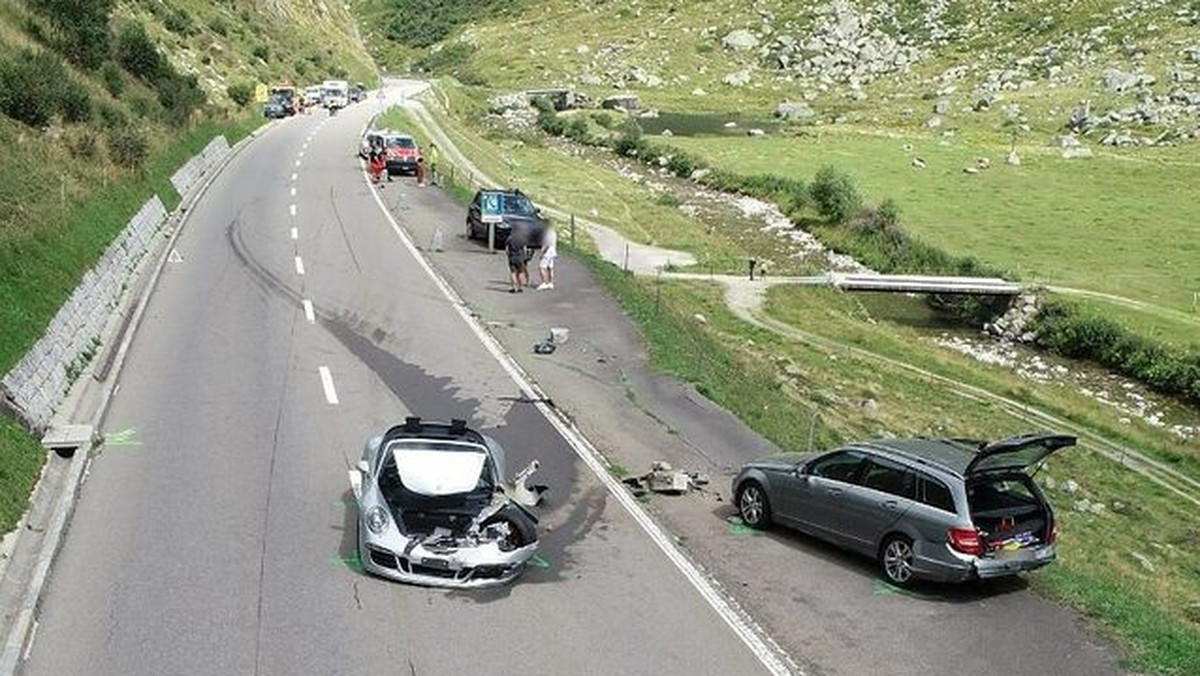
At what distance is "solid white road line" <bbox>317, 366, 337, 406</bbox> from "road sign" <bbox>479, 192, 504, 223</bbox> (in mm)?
14043

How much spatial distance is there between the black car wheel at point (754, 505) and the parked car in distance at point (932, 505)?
37 centimetres

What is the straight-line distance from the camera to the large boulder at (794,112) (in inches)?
4400

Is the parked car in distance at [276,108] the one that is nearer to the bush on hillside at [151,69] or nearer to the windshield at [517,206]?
the bush on hillside at [151,69]

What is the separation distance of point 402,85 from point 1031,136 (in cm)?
5857

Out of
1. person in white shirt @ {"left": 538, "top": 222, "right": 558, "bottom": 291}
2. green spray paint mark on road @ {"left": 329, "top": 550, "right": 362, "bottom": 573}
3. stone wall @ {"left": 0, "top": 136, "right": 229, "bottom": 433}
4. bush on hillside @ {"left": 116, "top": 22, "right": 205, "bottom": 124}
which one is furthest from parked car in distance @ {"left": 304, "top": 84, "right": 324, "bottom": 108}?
green spray paint mark on road @ {"left": 329, "top": 550, "right": 362, "bottom": 573}

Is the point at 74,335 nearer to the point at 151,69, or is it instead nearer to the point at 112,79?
the point at 112,79

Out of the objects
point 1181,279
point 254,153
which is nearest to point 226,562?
point 1181,279

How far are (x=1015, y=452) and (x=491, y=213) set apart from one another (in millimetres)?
23678

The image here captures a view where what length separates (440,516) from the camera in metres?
13.2

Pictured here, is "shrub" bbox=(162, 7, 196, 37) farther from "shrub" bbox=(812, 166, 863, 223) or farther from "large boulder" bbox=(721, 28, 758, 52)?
"large boulder" bbox=(721, 28, 758, 52)

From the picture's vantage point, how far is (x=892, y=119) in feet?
344

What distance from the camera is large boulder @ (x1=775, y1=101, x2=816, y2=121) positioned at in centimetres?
11177

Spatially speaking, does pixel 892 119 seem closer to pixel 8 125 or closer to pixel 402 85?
pixel 402 85

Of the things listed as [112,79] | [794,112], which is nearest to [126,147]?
[112,79]
